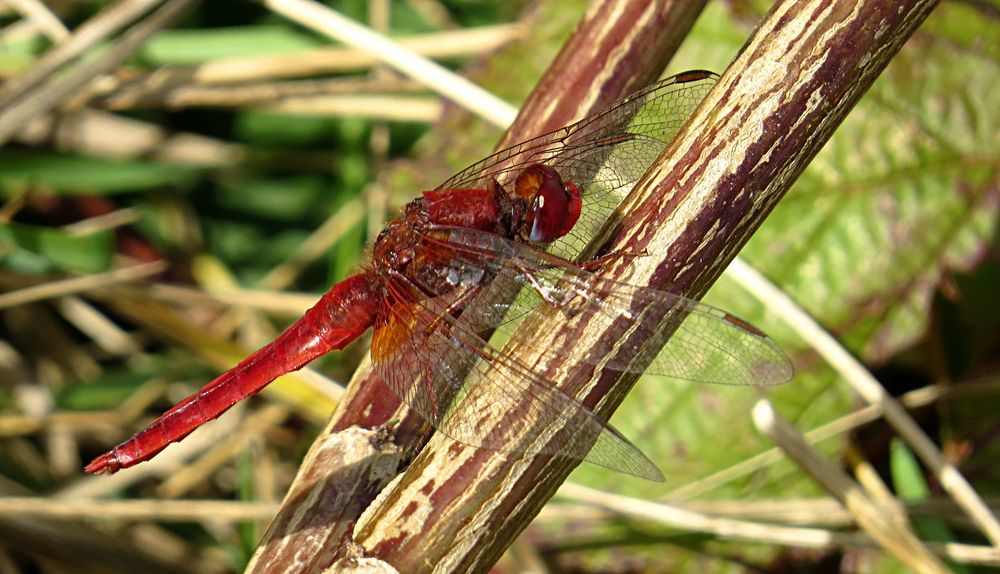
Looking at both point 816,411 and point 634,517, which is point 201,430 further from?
point 816,411

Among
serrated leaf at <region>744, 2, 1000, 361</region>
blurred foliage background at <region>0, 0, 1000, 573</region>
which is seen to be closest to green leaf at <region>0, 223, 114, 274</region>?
blurred foliage background at <region>0, 0, 1000, 573</region>

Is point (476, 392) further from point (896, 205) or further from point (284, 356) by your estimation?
point (896, 205)

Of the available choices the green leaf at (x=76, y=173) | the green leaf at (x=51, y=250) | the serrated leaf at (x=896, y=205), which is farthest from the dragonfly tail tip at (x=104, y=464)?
Result: the serrated leaf at (x=896, y=205)

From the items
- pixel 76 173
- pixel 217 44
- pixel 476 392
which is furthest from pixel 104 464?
pixel 217 44

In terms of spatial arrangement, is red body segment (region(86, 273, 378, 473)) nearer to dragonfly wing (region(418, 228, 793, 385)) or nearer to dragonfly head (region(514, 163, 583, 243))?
dragonfly wing (region(418, 228, 793, 385))

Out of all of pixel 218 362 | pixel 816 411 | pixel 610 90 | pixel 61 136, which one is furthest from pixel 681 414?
pixel 61 136

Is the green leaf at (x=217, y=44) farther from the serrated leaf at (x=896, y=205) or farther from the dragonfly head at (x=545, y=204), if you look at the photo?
the serrated leaf at (x=896, y=205)
